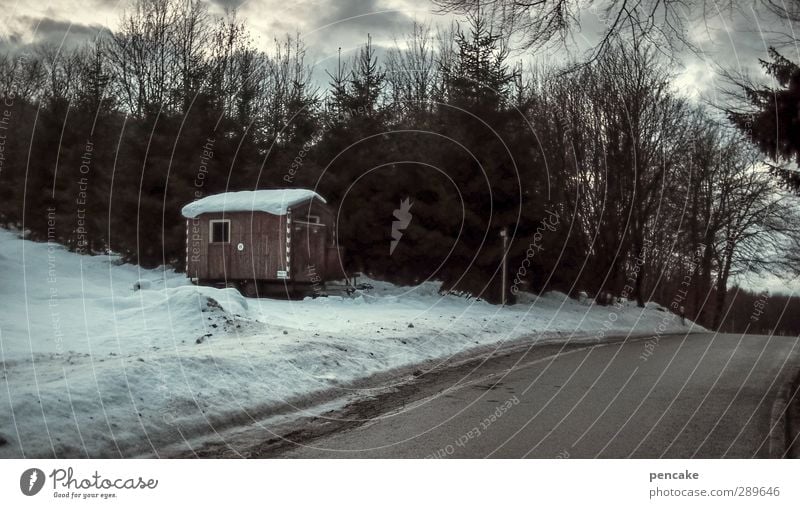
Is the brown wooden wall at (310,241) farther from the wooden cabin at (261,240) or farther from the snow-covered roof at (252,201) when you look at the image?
the snow-covered roof at (252,201)

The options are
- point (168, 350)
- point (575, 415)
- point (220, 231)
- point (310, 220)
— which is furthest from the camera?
point (220, 231)

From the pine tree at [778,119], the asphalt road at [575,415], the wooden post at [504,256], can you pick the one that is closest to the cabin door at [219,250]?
the wooden post at [504,256]

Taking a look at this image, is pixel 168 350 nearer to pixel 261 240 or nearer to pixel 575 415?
pixel 575 415

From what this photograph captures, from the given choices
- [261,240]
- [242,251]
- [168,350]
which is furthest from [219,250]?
[168,350]

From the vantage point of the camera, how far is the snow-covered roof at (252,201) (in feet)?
63.4

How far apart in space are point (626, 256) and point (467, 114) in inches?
347

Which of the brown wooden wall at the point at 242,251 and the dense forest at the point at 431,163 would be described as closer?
the dense forest at the point at 431,163

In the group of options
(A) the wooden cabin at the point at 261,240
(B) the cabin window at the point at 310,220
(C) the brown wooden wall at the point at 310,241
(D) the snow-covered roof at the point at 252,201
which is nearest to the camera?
(D) the snow-covered roof at the point at 252,201

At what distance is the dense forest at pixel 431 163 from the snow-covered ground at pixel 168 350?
1.65 m

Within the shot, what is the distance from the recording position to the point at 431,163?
20281mm

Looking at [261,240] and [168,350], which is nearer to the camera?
[168,350]

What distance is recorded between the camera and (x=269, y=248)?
1970 centimetres

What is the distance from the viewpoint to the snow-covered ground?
531 centimetres

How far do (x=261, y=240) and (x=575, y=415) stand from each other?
14.6 meters
